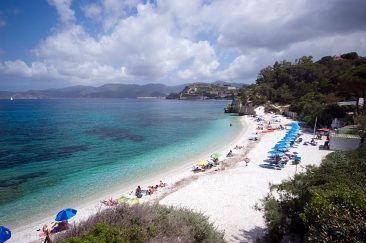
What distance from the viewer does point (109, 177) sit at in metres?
22.4

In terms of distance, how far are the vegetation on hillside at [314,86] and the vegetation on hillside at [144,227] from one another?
36.7 meters

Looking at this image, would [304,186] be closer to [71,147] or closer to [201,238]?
[201,238]

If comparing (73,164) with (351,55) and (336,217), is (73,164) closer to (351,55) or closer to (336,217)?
(336,217)

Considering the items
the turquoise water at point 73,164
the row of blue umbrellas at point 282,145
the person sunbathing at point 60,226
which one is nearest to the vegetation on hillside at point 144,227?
the person sunbathing at point 60,226

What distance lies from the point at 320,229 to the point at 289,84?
3700 inches

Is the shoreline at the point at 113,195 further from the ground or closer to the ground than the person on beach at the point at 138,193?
closer to the ground

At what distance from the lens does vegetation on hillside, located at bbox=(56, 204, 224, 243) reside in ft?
20.0

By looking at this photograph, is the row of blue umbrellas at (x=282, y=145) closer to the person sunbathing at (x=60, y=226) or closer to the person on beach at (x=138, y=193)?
the person on beach at (x=138, y=193)

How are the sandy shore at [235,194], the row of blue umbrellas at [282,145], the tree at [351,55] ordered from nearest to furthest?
the sandy shore at [235,194] → the row of blue umbrellas at [282,145] → the tree at [351,55]

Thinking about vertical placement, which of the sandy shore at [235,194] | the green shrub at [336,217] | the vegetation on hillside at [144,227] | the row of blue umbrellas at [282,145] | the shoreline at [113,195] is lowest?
the shoreline at [113,195]

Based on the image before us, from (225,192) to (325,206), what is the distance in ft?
38.9

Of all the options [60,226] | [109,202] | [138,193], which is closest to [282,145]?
[138,193]

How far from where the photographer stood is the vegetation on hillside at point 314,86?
3997 centimetres

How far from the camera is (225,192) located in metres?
18.0
